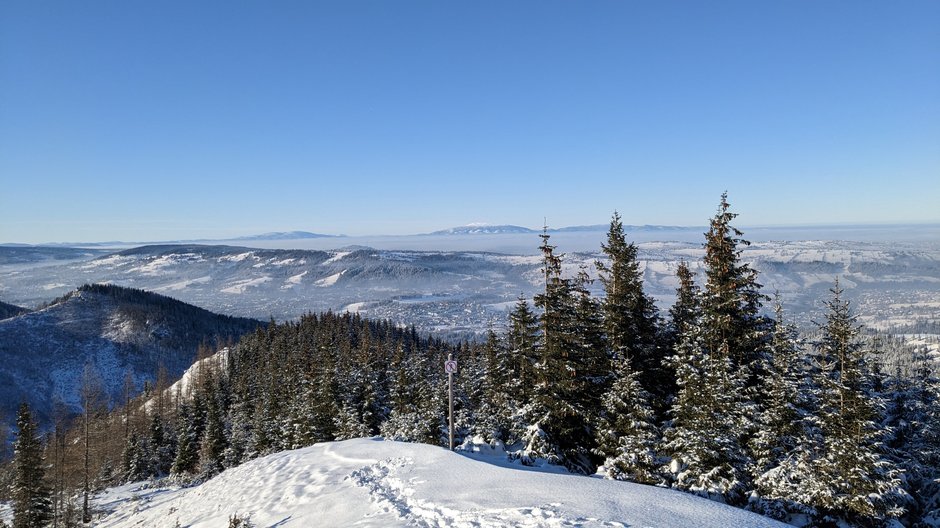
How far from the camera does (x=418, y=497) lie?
12.8 m

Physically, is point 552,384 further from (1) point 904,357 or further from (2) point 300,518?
(1) point 904,357

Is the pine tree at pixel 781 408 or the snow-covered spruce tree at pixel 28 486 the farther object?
the snow-covered spruce tree at pixel 28 486

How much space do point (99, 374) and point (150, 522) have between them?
17783 centimetres

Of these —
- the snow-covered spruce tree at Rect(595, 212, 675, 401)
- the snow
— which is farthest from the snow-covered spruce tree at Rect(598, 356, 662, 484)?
the snow

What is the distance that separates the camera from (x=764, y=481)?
16.2 meters

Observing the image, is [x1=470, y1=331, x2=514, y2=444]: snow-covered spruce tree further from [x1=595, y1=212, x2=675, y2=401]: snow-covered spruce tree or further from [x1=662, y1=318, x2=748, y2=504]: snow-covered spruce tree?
[x1=662, y1=318, x2=748, y2=504]: snow-covered spruce tree

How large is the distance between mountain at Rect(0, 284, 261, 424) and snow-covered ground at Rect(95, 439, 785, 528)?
450 feet

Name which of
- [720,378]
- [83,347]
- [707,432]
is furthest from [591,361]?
[83,347]

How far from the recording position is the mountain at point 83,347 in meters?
142

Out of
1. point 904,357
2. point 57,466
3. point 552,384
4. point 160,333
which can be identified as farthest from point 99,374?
point 904,357

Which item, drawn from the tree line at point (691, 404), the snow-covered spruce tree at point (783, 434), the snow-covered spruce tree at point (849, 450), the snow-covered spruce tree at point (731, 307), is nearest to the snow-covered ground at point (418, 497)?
the tree line at point (691, 404)

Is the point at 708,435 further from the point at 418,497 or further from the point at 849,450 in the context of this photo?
the point at 418,497

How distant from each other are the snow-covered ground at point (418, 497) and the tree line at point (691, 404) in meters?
5.10

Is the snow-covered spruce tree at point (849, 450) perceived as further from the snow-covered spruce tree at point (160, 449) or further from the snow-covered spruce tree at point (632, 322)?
the snow-covered spruce tree at point (160, 449)
